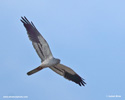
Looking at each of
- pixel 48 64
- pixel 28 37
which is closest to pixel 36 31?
pixel 28 37

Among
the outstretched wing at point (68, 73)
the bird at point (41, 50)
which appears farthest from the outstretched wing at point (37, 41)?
the outstretched wing at point (68, 73)

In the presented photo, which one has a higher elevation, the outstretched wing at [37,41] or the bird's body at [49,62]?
the outstretched wing at [37,41]

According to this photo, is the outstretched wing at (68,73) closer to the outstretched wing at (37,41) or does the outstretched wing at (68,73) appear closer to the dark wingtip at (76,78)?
the dark wingtip at (76,78)

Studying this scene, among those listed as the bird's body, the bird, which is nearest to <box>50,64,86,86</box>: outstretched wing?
the bird

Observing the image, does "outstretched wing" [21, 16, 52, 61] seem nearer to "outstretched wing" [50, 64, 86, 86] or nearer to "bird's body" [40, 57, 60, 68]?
"bird's body" [40, 57, 60, 68]

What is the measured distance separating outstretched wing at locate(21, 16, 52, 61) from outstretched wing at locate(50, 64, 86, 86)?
143cm

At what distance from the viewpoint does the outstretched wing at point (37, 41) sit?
58.5ft

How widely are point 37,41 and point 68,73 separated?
2798mm

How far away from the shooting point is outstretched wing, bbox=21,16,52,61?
17827mm

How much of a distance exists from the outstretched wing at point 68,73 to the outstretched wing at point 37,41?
1430mm

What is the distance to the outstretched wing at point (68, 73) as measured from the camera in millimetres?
19312

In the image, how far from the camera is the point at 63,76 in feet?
64.0

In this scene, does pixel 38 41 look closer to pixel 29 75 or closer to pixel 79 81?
pixel 29 75

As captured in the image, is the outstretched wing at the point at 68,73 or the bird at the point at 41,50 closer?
the bird at the point at 41,50
